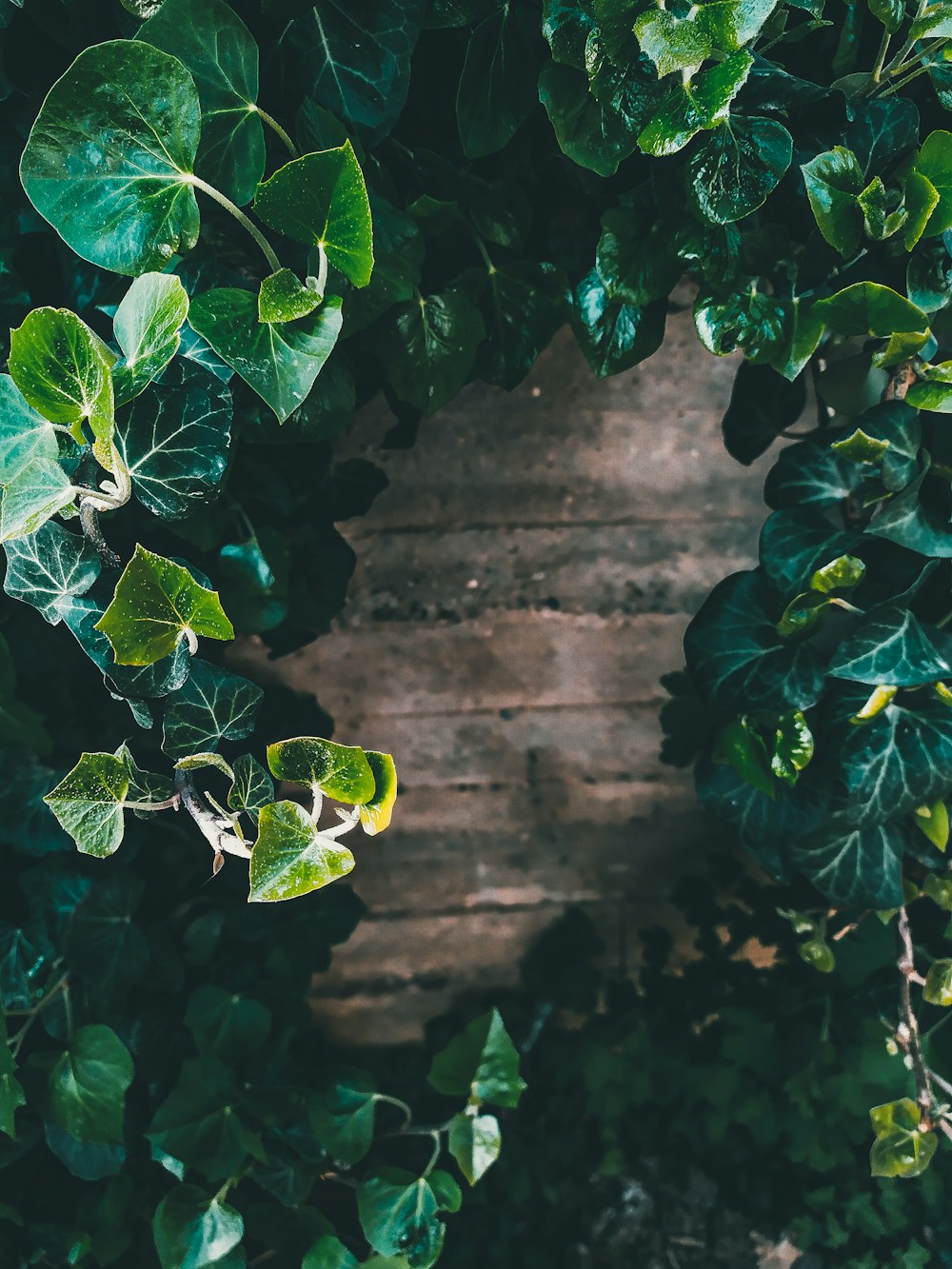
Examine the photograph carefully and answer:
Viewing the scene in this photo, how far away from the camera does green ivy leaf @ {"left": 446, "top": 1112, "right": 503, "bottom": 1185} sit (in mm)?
1208

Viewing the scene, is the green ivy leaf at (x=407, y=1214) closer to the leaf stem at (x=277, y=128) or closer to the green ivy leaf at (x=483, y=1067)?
the green ivy leaf at (x=483, y=1067)

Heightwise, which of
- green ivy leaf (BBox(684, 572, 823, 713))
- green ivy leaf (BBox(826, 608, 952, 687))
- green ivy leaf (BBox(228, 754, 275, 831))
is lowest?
green ivy leaf (BBox(684, 572, 823, 713))

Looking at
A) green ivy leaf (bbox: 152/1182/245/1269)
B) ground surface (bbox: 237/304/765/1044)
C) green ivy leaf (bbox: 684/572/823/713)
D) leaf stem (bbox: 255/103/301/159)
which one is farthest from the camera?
ground surface (bbox: 237/304/765/1044)

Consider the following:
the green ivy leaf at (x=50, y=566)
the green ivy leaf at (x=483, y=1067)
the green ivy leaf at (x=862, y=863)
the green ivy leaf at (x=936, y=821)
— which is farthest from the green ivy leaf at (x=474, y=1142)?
the green ivy leaf at (x=50, y=566)

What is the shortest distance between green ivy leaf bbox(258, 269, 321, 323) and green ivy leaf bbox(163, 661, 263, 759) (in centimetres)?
32

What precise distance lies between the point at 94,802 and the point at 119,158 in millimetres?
509

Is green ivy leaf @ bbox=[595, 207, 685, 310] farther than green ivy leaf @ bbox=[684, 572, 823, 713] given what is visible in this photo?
No

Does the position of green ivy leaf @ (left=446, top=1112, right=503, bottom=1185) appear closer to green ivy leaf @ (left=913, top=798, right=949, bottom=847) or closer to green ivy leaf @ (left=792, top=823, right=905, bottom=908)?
green ivy leaf @ (left=792, top=823, right=905, bottom=908)

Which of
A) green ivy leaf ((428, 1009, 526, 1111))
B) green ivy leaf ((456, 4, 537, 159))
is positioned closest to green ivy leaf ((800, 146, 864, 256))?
green ivy leaf ((456, 4, 537, 159))

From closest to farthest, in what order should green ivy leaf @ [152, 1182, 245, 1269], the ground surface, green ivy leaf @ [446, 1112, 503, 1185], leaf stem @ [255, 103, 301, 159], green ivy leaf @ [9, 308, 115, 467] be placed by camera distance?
green ivy leaf @ [9, 308, 115, 467], leaf stem @ [255, 103, 301, 159], green ivy leaf @ [152, 1182, 245, 1269], green ivy leaf @ [446, 1112, 503, 1185], the ground surface

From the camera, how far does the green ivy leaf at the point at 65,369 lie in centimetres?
58

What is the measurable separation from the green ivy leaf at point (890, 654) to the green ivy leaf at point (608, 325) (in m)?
0.37

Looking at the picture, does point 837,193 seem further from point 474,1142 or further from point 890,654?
point 474,1142

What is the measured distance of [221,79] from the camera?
68 cm
